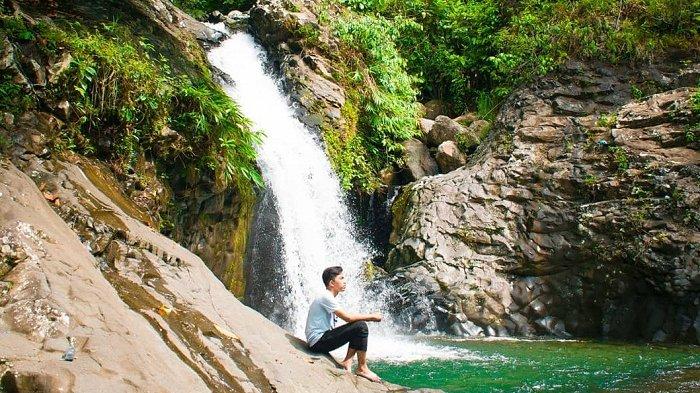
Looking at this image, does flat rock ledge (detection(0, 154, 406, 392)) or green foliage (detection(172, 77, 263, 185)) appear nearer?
flat rock ledge (detection(0, 154, 406, 392))

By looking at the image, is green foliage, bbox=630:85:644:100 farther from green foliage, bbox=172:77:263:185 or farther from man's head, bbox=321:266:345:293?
man's head, bbox=321:266:345:293

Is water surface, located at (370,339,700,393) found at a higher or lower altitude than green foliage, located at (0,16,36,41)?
lower

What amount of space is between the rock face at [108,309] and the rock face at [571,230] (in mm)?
6492

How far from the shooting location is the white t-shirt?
5609 mm

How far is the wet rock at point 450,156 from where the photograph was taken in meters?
14.6

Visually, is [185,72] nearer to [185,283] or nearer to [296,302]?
[296,302]

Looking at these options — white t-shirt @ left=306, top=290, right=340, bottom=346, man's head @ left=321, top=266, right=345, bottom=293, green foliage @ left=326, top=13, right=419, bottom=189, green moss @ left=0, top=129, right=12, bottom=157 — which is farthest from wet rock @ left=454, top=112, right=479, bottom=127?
green moss @ left=0, top=129, right=12, bottom=157

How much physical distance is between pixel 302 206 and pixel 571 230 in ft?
18.3

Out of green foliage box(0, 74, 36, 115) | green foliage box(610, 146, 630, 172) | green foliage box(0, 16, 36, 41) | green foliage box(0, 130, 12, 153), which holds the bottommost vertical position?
green foliage box(0, 130, 12, 153)

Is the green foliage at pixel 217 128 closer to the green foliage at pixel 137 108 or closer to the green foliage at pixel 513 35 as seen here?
the green foliage at pixel 137 108

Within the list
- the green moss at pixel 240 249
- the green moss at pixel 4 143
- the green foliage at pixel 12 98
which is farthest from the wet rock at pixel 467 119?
the green moss at pixel 4 143

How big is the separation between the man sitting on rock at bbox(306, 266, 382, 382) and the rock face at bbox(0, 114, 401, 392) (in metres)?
0.20

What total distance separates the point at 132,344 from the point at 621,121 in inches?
446

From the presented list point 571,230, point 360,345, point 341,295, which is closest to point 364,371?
point 360,345
